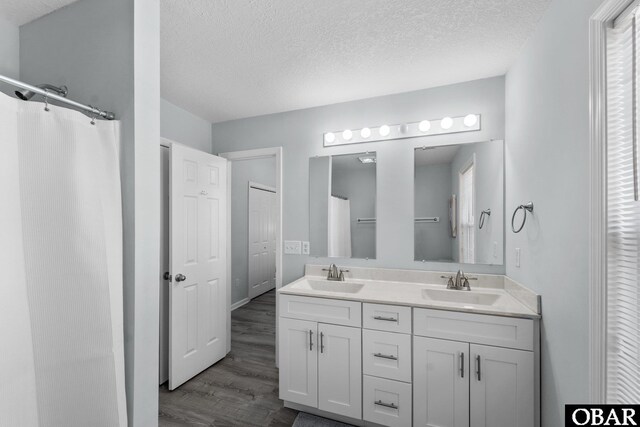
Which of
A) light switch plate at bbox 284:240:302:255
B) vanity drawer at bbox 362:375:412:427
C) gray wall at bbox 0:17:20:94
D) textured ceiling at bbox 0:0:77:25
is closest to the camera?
textured ceiling at bbox 0:0:77:25

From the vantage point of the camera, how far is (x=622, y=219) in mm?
962

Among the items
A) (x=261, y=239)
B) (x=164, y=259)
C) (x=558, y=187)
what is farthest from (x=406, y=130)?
(x=261, y=239)

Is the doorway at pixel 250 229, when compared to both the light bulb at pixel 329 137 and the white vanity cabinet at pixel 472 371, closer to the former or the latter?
the light bulb at pixel 329 137

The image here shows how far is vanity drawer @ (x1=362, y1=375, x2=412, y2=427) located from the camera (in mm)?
1724

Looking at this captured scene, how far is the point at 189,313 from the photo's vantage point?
2.37 meters

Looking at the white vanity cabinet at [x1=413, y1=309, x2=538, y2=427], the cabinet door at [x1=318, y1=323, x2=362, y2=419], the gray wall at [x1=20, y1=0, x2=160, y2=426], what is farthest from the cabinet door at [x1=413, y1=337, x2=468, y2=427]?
the gray wall at [x1=20, y1=0, x2=160, y2=426]

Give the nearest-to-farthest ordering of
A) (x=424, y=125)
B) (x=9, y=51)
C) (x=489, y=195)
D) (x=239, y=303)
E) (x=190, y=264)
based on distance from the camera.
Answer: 1. (x=9, y=51)
2. (x=489, y=195)
3. (x=424, y=125)
4. (x=190, y=264)
5. (x=239, y=303)

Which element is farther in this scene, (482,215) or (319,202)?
(319,202)

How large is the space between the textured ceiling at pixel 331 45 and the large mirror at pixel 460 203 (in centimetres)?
59

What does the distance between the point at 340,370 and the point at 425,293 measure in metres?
0.81

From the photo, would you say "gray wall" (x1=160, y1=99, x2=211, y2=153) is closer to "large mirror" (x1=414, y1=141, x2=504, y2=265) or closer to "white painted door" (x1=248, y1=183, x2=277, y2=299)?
"white painted door" (x1=248, y1=183, x2=277, y2=299)

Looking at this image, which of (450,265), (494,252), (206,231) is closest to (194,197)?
(206,231)

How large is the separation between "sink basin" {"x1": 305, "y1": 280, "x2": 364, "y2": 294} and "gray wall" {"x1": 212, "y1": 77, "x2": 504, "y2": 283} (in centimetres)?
25

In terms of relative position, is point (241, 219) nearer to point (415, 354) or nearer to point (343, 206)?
point (343, 206)
